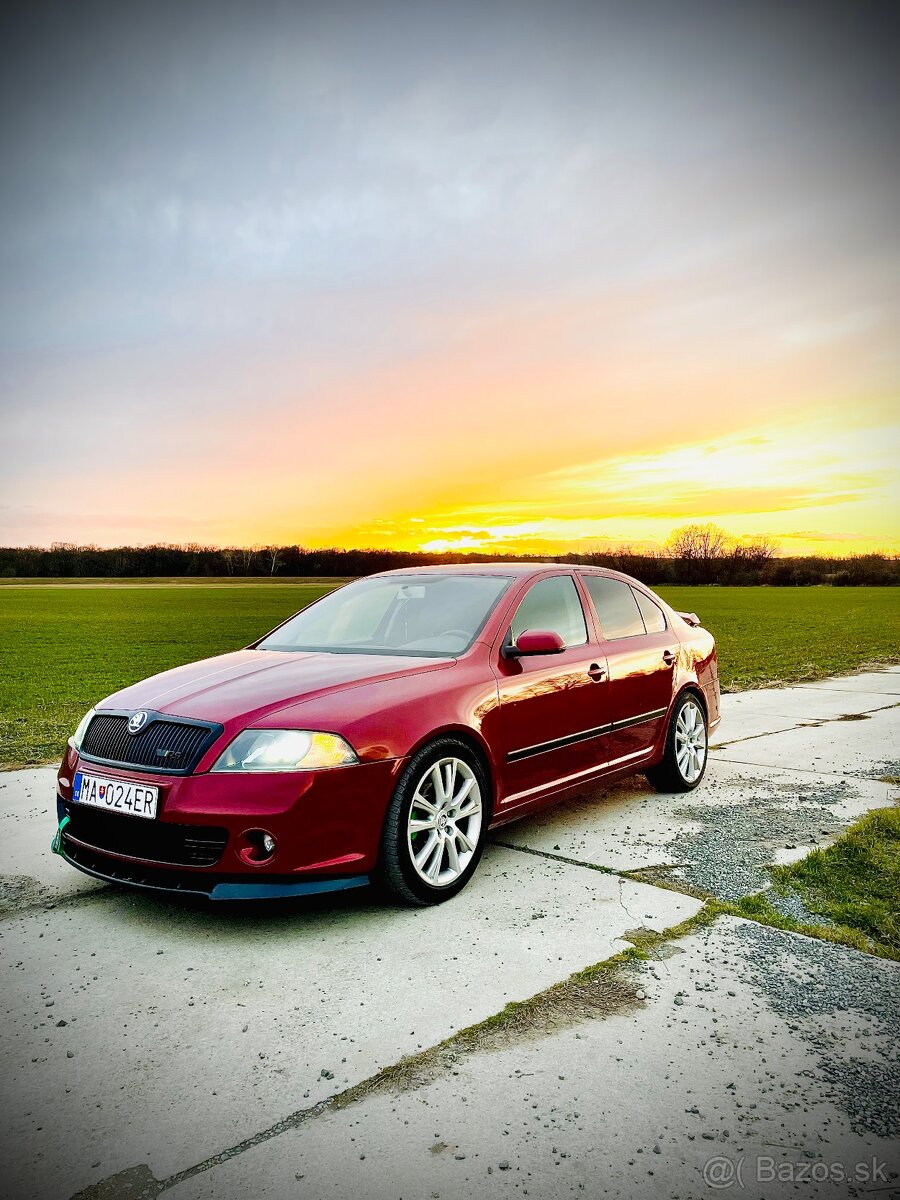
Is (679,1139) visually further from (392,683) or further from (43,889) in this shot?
(43,889)

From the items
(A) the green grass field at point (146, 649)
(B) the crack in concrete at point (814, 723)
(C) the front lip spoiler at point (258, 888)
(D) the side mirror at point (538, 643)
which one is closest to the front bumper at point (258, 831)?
(C) the front lip spoiler at point (258, 888)

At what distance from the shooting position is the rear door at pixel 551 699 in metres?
4.50

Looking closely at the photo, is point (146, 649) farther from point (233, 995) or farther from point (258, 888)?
point (233, 995)

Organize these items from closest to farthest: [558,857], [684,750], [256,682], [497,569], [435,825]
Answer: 1. [435,825]
2. [256,682]
3. [558,857]
4. [497,569]
5. [684,750]

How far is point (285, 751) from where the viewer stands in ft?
11.9

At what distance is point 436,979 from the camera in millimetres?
3246

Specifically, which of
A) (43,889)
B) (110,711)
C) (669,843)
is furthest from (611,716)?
(43,889)

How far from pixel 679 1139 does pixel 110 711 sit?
3.02 m

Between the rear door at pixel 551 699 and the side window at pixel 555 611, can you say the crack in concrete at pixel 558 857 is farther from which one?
the side window at pixel 555 611

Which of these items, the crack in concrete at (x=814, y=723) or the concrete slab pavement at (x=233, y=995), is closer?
the concrete slab pavement at (x=233, y=995)

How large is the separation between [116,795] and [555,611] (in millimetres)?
2632

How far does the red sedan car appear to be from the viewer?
356 centimetres

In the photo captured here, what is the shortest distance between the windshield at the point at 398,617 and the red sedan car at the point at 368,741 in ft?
0.05

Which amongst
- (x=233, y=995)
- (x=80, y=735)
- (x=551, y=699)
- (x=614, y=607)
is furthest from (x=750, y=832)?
(x=80, y=735)
